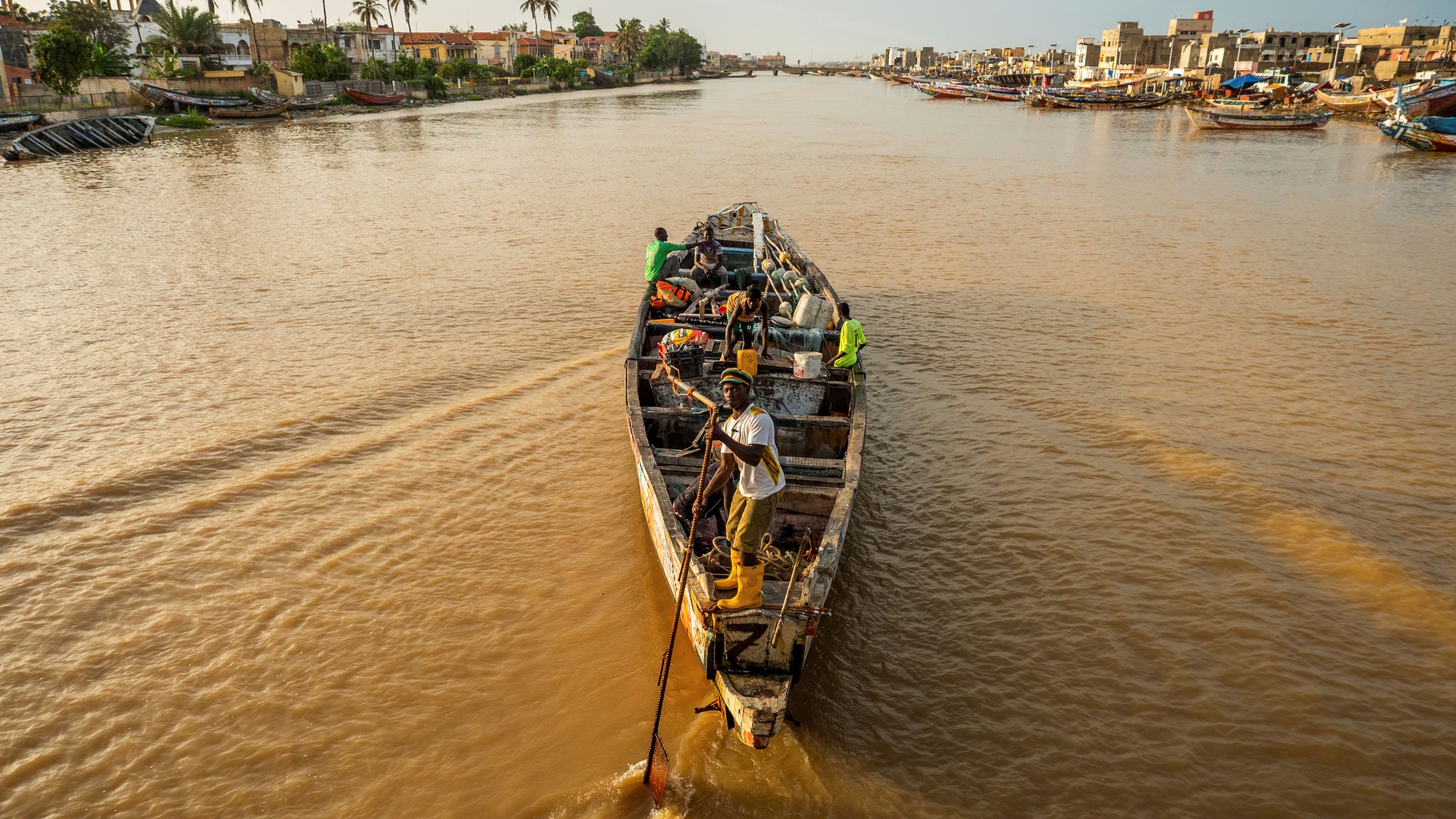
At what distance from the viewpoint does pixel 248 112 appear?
151 feet

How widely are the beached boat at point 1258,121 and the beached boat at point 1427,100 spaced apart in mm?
6267

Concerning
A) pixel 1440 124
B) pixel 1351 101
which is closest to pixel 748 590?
pixel 1440 124

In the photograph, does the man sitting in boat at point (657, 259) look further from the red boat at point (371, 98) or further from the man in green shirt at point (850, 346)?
the red boat at point (371, 98)

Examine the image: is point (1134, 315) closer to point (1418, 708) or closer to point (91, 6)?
point (1418, 708)

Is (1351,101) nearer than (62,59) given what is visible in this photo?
No

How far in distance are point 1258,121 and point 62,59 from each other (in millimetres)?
63092

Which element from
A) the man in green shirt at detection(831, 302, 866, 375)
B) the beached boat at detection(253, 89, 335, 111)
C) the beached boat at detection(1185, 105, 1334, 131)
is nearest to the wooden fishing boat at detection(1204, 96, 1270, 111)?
the beached boat at detection(1185, 105, 1334, 131)

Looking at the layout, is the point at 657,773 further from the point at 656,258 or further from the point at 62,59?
the point at 62,59

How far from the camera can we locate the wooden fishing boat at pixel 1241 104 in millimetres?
49875

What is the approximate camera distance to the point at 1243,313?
504 inches

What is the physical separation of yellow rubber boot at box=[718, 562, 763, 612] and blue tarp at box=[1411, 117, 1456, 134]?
4290 centimetres

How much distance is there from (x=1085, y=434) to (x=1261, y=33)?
309ft

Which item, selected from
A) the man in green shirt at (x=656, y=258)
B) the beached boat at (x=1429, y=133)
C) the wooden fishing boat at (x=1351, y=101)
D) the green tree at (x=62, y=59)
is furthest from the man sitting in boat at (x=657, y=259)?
the wooden fishing boat at (x=1351, y=101)

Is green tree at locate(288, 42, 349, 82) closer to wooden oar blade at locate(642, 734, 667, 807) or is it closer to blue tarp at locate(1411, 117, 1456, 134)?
blue tarp at locate(1411, 117, 1456, 134)
